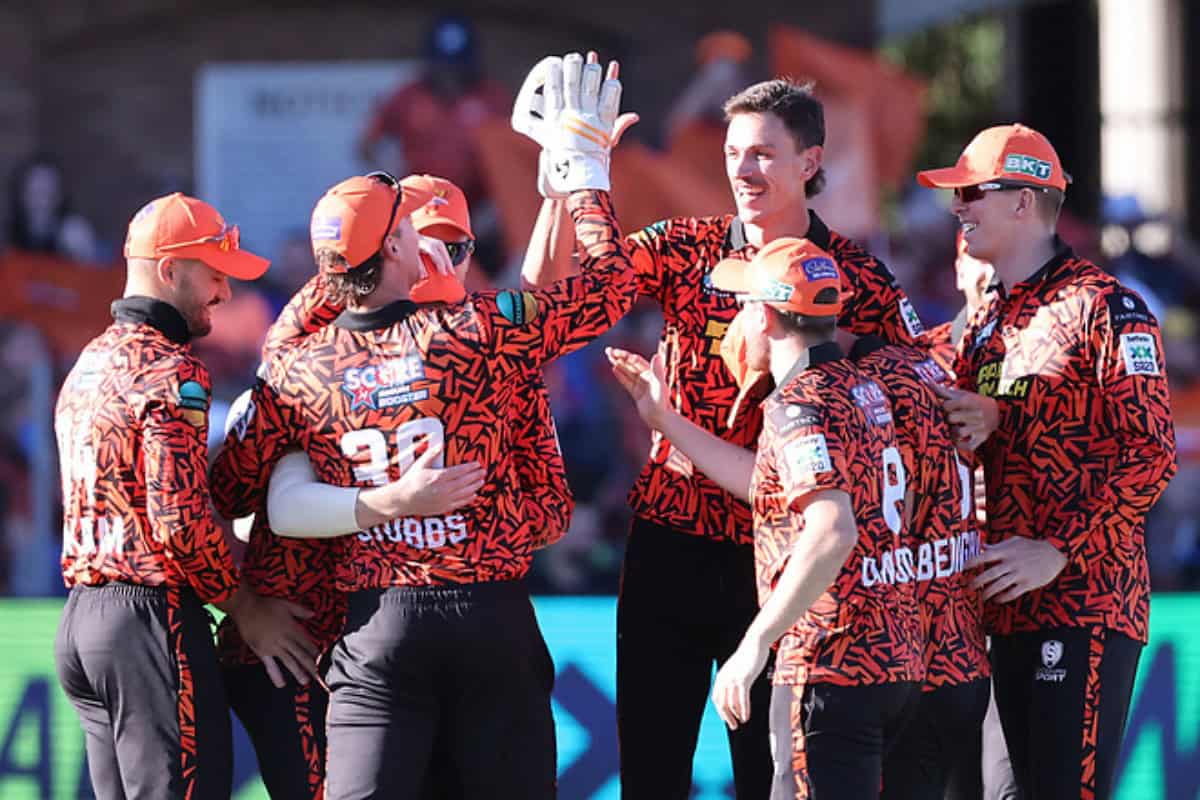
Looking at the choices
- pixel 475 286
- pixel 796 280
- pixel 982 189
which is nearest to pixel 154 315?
pixel 796 280

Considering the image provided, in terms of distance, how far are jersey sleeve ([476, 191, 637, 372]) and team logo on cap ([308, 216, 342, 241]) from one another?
A: 0.39 m

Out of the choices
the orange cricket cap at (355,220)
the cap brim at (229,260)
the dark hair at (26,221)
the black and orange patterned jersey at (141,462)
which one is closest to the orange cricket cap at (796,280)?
the orange cricket cap at (355,220)

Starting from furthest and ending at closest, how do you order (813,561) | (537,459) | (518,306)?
(537,459) → (518,306) → (813,561)

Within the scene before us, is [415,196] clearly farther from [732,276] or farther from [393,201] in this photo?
[732,276]

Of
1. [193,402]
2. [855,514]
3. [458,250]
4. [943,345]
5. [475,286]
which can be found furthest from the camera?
[475,286]

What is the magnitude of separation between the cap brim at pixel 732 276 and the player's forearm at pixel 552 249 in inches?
18.6

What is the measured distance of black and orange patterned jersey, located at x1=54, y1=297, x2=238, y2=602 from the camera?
4551 mm

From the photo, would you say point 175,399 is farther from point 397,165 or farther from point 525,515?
point 397,165

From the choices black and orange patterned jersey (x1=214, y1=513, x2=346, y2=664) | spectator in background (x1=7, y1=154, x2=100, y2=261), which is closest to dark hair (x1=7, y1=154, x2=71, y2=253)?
spectator in background (x1=7, y1=154, x2=100, y2=261)

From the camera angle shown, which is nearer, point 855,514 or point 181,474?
point 855,514

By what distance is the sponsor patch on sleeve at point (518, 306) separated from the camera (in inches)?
175

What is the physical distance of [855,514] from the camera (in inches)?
168

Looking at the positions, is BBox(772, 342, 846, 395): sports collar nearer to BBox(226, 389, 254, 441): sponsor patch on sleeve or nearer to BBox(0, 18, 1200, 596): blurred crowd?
BBox(226, 389, 254, 441): sponsor patch on sleeve

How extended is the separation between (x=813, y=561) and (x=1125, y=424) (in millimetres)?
1129
